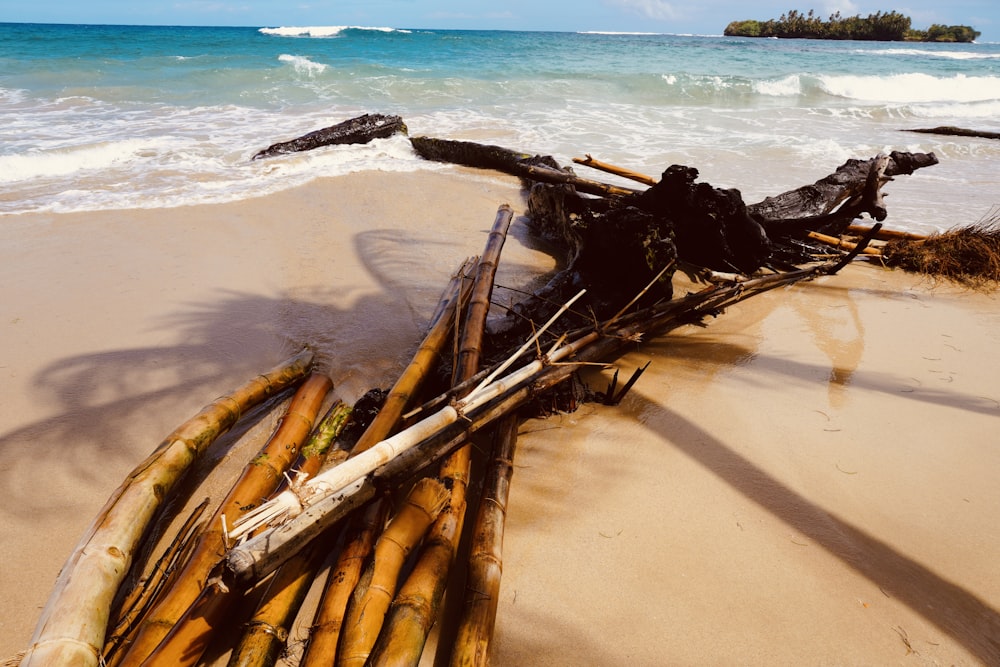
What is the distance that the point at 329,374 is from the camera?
3.44 meters

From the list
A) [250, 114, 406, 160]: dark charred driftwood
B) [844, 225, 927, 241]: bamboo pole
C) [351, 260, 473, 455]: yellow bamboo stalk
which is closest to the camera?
[351, 260, 473, 455]: yellow bamboo stalk

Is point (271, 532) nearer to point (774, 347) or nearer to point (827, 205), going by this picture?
point (774, 347)

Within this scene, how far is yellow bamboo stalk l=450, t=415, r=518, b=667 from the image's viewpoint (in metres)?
1.71

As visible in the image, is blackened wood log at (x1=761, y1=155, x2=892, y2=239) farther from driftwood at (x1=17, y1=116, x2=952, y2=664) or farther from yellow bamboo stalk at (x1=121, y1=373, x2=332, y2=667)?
yellow bamboo stalk at (x1=121, y1=373, x2=332, y2=667)

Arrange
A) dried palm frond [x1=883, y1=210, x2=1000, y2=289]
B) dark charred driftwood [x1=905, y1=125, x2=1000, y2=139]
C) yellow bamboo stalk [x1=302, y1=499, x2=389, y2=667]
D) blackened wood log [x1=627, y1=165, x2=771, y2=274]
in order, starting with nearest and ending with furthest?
yellow bamboo stalk [x1=302, y1=499, x2=389, y2=667] → blackened wood log [x1=627, y1=165, x2=771, y2=274] → dried palm frond [x1=883, y1=210, x2=1000, y2=289] → dark charred driftwood [x1=905, y1=125, x2=1000, y2=139]

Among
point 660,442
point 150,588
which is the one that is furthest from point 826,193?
point 150,588

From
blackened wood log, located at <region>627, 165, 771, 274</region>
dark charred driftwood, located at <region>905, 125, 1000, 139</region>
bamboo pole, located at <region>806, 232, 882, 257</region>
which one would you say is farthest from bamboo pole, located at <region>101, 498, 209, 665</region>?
dark charred driftwood, located at <region>905, 125, 1000, 139</region>

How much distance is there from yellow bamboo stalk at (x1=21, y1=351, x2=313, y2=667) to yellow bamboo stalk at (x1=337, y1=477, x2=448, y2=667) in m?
0.75

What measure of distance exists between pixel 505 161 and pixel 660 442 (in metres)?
6.30

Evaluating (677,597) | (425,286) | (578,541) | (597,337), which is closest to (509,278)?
(425,286)

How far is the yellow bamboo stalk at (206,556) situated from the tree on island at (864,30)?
269 feet

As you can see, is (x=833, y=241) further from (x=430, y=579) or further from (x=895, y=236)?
(x=430, y=579)

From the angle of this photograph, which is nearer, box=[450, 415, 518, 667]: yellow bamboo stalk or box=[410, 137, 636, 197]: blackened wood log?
box=[450, 415, 518, 667]: yellow bamboo stalk

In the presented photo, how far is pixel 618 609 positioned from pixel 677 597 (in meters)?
0.24
